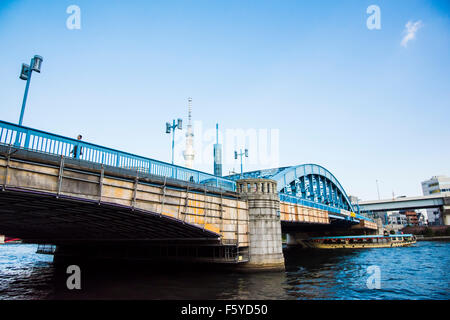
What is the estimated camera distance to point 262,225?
27.8 meters

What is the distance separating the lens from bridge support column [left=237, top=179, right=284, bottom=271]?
27.0 metres

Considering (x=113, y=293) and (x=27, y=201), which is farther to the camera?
(x=113, y=293)

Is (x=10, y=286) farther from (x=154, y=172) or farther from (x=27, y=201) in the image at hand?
(x=154, y=172)

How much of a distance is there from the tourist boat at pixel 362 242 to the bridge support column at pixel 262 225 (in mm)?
49130

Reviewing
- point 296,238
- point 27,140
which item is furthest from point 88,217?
point 296,238

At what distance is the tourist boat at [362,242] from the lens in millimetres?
67312

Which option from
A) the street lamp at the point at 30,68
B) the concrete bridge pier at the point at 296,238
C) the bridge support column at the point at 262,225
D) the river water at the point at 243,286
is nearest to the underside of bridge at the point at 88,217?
the river water at the point at 243,286

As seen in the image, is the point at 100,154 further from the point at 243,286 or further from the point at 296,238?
the point at 296,238

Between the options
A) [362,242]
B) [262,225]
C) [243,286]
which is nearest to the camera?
[243,286]

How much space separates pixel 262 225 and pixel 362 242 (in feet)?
177

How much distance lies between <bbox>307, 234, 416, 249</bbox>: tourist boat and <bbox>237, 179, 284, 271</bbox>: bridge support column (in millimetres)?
49130

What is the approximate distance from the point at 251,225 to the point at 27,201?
18.5 metres

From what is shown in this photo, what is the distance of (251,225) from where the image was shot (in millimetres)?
27734
